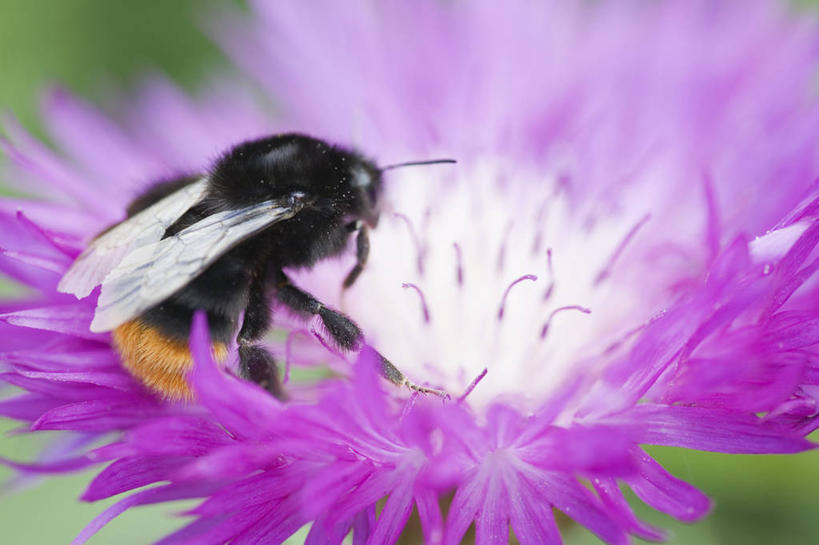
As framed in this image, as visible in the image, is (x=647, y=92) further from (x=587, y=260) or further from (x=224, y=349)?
(x=224, y=349)

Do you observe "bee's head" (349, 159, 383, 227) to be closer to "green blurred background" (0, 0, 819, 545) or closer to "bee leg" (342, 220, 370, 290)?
"bee leg" (342, 220, 370, 290)

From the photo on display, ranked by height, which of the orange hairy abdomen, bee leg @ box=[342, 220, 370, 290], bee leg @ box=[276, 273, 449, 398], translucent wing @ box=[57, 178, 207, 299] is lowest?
the orange hairy abdomen

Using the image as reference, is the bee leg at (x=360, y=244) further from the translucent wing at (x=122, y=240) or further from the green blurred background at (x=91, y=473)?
the green blurred background at (x=91, y=473)

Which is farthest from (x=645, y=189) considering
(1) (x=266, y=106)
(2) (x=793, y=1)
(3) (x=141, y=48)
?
(3) (x=141, y=48)

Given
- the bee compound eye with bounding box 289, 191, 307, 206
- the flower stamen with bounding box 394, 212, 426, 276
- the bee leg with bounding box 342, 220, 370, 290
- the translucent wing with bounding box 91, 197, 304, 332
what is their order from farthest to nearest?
the flower stamen with bounding box 394, 212, 426, 276
the bee leg with bounding box 342, 220, 370, 290
the bee compound eye with bounding box 289, 191, 307, 206
the translucent wing with bounding box 91, 197, 304, 332

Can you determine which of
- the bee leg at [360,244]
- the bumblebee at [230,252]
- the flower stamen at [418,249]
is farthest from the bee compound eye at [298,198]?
the flower stamen at [418,249]

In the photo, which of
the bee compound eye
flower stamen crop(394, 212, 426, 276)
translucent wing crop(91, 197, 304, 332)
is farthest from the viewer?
flower stamen crop(394, 212, 426, 276)

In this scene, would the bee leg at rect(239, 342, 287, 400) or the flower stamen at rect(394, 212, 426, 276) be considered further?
the flower stamen at rect(394, 212, 426, 276)

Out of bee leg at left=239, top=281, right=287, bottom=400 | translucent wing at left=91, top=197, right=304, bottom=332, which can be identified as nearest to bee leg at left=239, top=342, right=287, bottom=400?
bee leg at left=239, top=281, right=287, bottom=400

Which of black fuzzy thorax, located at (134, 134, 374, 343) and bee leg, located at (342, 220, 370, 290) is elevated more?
bee leg, located at (342, 220, 370, 290)
